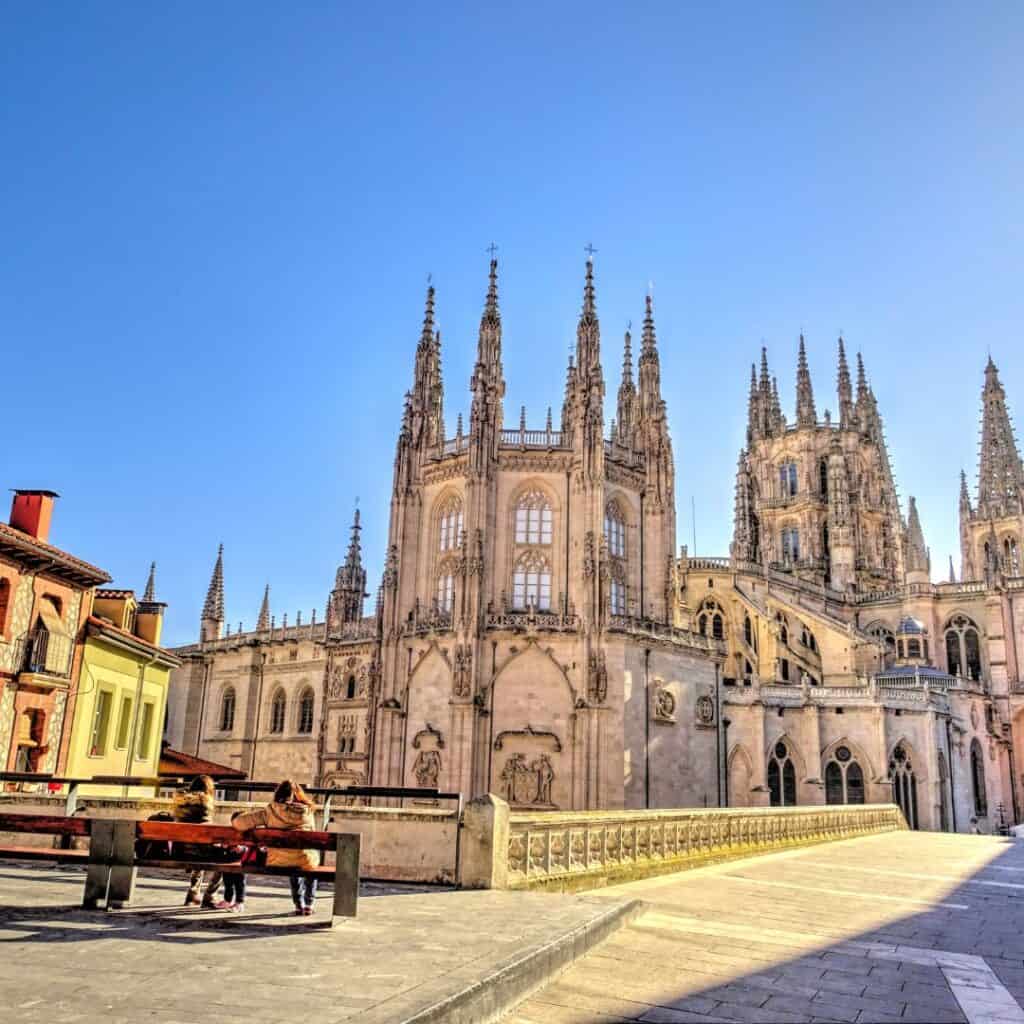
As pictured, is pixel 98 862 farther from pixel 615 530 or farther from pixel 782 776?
pixel 782 776

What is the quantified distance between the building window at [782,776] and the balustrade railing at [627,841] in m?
23.3

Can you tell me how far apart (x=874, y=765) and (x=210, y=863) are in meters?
43.9

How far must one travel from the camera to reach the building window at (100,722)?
28428 millimetres

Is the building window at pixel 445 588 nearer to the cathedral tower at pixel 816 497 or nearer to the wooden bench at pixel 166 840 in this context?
the wooden bench at pixel 166 840

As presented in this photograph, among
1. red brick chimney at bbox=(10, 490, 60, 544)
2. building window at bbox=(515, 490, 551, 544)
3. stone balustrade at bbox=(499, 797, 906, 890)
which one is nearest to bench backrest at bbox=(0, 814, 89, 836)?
stone balustrade at bbox=(499, 797, 906, 890)

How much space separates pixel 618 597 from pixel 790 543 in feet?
143

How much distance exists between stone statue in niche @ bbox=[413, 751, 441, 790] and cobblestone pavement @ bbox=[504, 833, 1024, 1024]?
21759 millimetres

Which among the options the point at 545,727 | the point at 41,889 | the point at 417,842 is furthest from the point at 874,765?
the point at 41,889

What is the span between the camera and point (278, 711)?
6003 centimetres

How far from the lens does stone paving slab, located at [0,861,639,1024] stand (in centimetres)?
542

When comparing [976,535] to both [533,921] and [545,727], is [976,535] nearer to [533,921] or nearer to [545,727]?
[545,727]

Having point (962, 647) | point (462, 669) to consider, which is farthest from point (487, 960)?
point (962, 647)

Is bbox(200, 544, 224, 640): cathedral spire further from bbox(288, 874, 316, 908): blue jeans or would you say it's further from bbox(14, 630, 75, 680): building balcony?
bbox(288, 874, 316, 908): blue jeans

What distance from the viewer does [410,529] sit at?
137 ft
